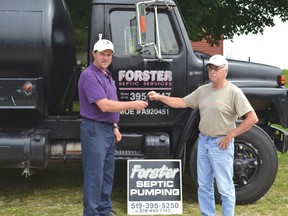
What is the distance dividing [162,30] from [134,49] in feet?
1.25

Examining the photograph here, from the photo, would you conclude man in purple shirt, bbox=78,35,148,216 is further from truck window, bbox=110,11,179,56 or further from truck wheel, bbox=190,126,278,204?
truck wheel, bbox=190,126,278,204

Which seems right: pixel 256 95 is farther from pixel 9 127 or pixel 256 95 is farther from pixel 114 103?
pixel 9 127

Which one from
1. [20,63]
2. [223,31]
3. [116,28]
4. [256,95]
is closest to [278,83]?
[256,95]

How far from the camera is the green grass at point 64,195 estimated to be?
4992 mm

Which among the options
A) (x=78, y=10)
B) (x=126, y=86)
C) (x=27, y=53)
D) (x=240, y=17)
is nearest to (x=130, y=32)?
(x=126, y=86)

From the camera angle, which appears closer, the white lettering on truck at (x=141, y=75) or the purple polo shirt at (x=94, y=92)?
the purple polo shirt at (x=94, y=92)

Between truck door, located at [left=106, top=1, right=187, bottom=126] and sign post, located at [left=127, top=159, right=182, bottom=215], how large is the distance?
2.49ft

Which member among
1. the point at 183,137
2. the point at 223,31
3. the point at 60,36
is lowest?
→ the point at 183,137

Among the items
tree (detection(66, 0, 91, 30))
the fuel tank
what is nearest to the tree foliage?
tree (detection(66, 0, 91, 30))

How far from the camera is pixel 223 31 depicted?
12.5 metres

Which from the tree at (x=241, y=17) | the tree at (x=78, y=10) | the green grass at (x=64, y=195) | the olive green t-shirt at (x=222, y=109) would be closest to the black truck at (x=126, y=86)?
the green grass at (x=64, y=195)

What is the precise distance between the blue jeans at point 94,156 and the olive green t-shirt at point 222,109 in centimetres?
88

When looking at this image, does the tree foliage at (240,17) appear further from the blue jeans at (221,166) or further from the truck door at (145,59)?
the blue jeans at (221,166)

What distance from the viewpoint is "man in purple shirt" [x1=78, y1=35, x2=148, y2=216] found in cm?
396
